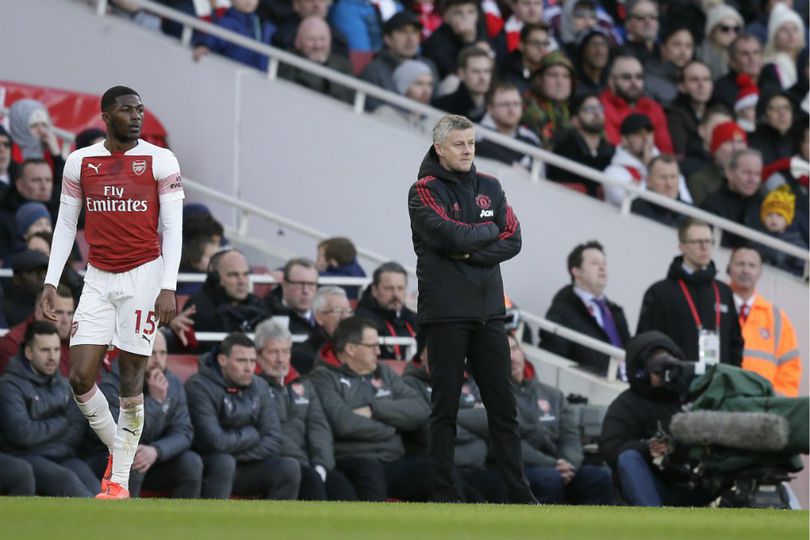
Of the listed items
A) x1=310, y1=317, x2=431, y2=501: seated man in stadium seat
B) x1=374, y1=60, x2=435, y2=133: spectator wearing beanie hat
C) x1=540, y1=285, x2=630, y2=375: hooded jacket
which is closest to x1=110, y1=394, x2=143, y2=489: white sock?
x1=310, y1=317, x2=431, y2=501: seated man in stadium seat

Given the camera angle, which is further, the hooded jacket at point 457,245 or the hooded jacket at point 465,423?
the hooded jacket at point 465,423

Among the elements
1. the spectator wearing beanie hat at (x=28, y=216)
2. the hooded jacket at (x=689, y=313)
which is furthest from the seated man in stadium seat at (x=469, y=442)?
the spectator wearing beanie hat at (x=28, y=216)

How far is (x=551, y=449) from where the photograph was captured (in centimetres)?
1234

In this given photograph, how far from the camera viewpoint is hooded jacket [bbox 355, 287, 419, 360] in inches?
521

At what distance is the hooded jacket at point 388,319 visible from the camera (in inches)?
521

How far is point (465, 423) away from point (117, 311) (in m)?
3.48

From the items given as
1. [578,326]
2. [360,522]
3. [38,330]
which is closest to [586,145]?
[578,326]

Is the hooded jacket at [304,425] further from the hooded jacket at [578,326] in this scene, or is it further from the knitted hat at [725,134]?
the knitted hat at [725,134]

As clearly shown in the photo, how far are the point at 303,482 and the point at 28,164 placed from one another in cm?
354

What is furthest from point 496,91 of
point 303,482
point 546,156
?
point 303,482

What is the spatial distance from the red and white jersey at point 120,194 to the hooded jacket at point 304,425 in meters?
2.66

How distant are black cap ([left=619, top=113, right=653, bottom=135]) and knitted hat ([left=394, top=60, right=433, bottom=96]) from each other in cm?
188

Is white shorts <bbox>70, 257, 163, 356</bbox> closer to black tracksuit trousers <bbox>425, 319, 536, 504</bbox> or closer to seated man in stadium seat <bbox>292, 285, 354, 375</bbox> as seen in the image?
black tracksuit trousers <bbox>425, 319, 536, 504</bbox>

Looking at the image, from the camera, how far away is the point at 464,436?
39.4ft
